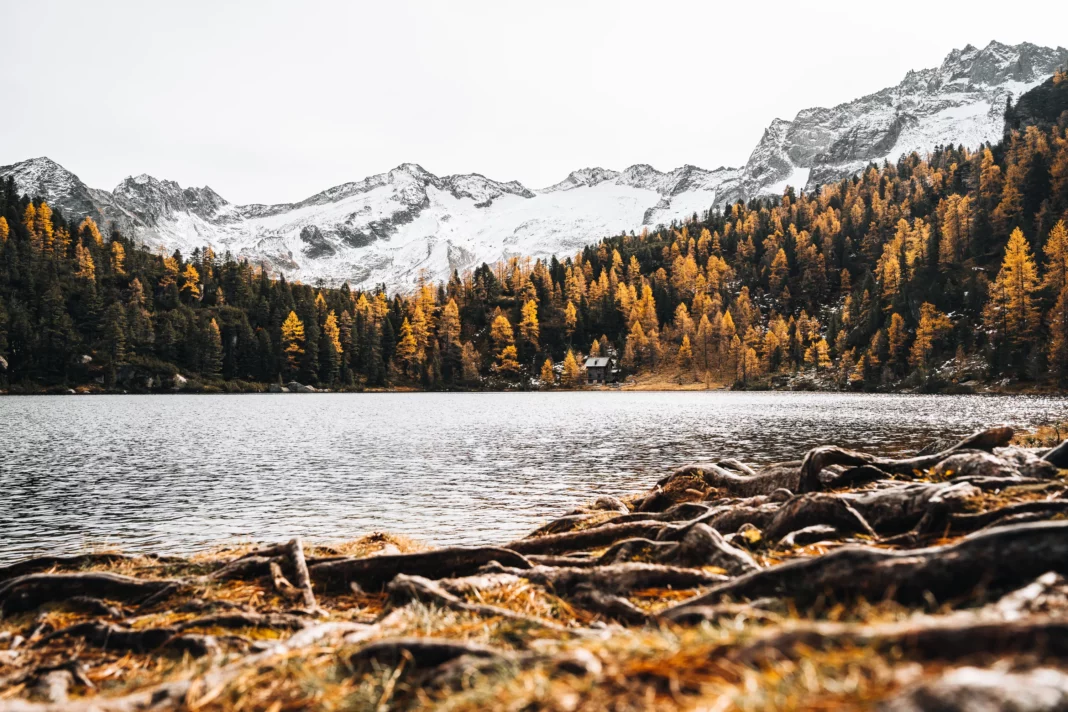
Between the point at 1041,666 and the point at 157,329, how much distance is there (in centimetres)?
18482

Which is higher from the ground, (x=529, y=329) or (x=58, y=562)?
(x=529, y=329)

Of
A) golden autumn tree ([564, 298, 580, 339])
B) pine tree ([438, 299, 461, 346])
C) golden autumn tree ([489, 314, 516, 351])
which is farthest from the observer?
golden autumn tree ([564, 298, 580, 339])

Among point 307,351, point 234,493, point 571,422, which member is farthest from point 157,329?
point 234,493

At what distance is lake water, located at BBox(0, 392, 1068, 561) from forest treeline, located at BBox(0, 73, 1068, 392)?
69590 mm

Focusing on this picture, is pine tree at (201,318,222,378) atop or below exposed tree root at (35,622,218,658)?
atop

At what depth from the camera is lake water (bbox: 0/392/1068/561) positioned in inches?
742

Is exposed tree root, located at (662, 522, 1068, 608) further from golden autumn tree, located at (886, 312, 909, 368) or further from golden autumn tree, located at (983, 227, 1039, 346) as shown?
golden autumn tree, located at (886, 312, 909, 368)

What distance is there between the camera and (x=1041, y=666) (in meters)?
2.38

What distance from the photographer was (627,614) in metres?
6.74

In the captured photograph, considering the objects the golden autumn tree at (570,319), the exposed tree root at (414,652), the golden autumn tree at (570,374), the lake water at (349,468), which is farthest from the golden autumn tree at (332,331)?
the exposed tree root at (414,652)

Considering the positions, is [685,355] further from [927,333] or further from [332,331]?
[332,331]

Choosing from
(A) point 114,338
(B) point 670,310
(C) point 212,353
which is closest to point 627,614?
(A) point 114,338

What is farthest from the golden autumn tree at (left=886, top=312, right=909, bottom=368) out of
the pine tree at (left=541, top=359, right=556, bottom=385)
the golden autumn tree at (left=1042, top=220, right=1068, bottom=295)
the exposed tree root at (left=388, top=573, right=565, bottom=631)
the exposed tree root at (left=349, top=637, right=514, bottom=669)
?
the exposed tree root at (left=349, top=637, right=514, bottom=669)

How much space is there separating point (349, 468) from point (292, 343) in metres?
149
